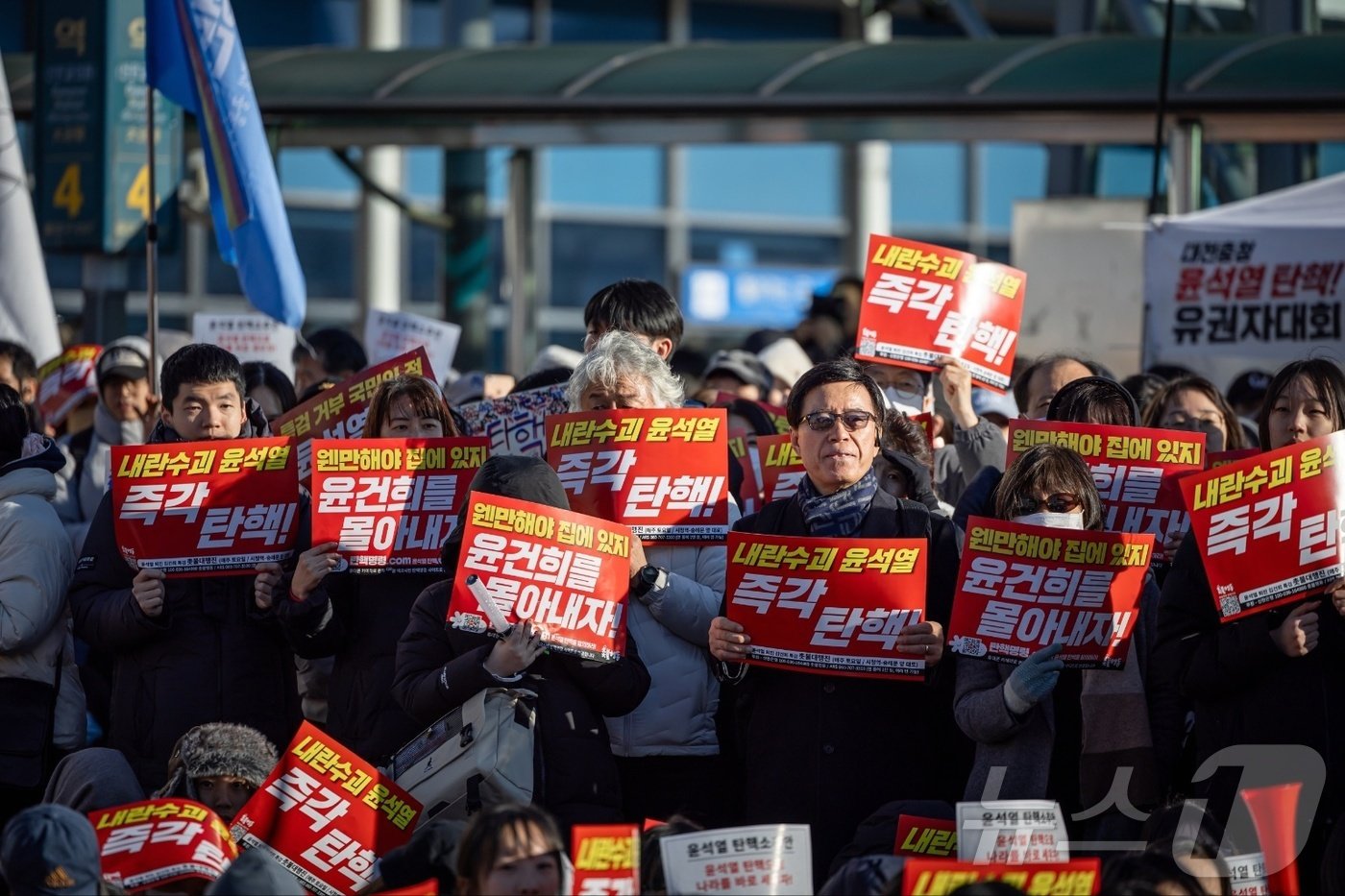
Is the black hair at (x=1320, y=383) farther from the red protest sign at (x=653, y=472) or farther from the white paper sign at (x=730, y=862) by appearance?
the white paper sign at (x=730, y=862)

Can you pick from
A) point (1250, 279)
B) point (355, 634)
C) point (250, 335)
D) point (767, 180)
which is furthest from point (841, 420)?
point (767, 180)

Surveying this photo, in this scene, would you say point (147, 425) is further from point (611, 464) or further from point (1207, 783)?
point (1207, 783)

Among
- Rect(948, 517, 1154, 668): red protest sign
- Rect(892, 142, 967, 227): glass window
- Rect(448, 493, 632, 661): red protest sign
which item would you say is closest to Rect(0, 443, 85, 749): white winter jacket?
Rect(448, 493, 632, 661): red protest sign

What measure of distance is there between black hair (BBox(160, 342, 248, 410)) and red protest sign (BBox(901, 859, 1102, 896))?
2.71m

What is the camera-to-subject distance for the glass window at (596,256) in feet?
77.4

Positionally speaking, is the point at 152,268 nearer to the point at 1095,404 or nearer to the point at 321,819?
the point at 321,819

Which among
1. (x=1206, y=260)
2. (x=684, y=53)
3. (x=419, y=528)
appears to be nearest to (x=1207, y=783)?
(x=419, y=528)

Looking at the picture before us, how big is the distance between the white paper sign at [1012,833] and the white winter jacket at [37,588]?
2.87 metres

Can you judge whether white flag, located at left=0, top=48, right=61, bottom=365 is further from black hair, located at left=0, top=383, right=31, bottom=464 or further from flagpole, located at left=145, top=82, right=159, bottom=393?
black hair, located at left=0, top=383, right=31, bottom=464

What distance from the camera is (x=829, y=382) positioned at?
5234 millimetres

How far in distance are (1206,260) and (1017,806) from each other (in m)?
5.01

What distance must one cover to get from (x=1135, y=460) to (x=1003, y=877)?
1906 mm

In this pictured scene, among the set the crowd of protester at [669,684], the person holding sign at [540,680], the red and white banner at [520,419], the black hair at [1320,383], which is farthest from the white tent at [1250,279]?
the person holding sign at [540,680]

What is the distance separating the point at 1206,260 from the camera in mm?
8945
